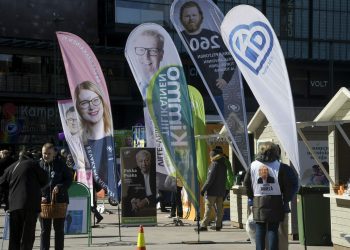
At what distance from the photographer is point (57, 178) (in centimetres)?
1181

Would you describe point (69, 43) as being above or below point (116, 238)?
above

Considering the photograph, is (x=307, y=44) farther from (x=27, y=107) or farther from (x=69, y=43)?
(x=69, y=43)

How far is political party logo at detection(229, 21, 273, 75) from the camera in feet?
37.4

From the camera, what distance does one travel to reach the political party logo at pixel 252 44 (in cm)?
1141

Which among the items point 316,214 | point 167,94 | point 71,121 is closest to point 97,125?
point 167,94

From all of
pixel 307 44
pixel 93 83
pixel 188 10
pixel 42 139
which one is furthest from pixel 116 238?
pixel 307 44

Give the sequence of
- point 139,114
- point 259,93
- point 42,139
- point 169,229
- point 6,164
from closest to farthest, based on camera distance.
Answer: point 259,93 < point 169,229 < point 6,164 < point 42,139 < point 139,114

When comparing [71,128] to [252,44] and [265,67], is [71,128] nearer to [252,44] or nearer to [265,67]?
[252,44]

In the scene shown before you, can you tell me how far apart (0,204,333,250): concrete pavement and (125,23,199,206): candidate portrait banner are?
3.02ft

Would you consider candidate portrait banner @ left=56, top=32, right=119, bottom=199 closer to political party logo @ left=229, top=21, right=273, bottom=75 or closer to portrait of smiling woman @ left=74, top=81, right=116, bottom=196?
portrait of smiling woman @ left=74, top=81, right=116, bottom=196

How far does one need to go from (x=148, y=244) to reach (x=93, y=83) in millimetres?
3207

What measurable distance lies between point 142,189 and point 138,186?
0.12 m

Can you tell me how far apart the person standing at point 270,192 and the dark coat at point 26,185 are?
116 inches

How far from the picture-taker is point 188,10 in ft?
49.7
